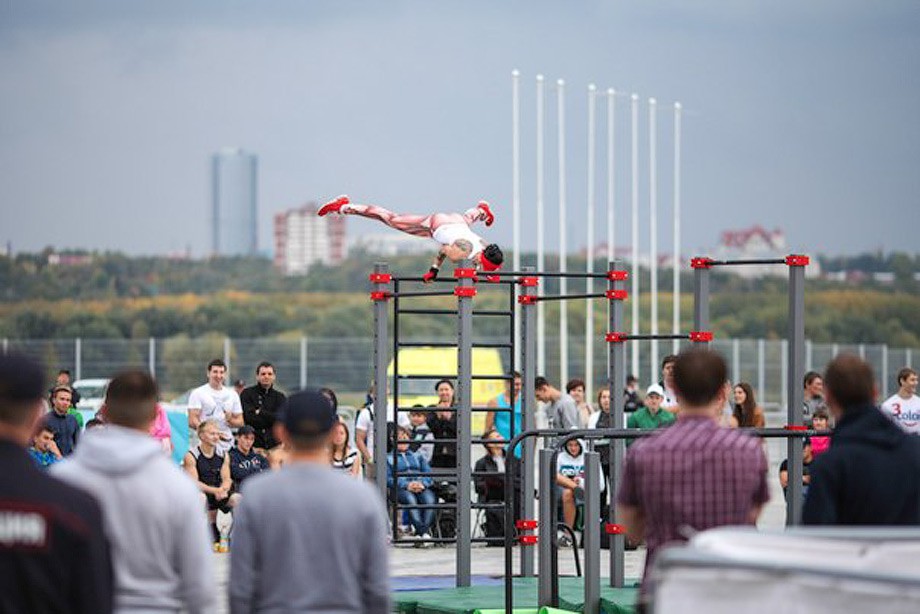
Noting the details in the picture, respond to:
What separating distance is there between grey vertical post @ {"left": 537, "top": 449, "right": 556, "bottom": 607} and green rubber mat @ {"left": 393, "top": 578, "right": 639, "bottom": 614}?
0.31m

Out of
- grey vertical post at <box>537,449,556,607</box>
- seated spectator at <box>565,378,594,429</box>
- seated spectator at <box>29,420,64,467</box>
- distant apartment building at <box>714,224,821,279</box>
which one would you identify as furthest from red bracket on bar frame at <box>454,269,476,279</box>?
distant apartment building at <box>714,224,821,279</box>

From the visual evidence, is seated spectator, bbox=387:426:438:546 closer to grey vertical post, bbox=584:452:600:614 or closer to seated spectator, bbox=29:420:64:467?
seated spectator, bbox=29:420:64:467

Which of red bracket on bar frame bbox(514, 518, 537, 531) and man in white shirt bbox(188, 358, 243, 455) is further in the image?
man in white shirt bbox(188, 358, 243, 455)

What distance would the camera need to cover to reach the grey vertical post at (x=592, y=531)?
463 inches

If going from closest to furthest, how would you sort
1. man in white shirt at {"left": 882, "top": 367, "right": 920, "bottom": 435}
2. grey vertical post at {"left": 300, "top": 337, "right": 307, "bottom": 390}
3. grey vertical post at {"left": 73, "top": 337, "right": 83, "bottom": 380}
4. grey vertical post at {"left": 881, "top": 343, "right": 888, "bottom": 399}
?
man in white shirt at {"left": 882, "top": 367, "right": 920, "bottom": 435}, grey vertical post at {"left": 73, "top": 337, "right": 83, "bottom": 380}, grey vertical post at {"left": 300, "top": 337, "right": 307, "bottom": 390}, grey vertical post at {"left": 881, "top": 343, "right": 888, "bottom": 399}

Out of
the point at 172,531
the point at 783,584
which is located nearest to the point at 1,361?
the point at 172,531

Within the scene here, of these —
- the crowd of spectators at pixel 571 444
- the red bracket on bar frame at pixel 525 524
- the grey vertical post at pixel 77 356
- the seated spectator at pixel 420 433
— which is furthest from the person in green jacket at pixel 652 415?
the grey vertical post at pixel 77 356

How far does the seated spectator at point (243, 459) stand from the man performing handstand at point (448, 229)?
8.01ft

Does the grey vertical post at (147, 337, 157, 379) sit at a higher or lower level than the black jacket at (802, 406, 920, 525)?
lower

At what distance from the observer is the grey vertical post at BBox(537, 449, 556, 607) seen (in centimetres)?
1170

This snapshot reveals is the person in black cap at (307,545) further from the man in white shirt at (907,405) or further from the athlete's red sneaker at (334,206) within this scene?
the man in white shirt at (907,405)

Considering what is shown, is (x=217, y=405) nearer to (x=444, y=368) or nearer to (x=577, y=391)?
(x=577, y=391)

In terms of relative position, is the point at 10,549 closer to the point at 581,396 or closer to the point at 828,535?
the point at 828,535

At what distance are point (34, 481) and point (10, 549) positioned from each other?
20cm
